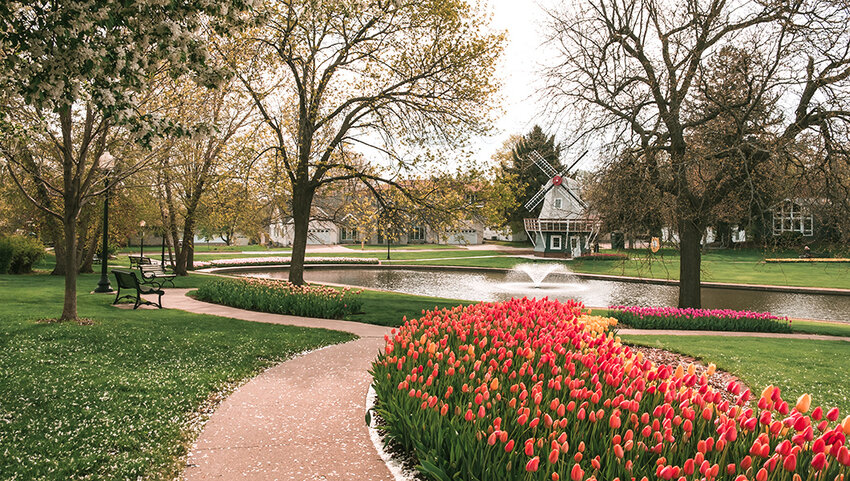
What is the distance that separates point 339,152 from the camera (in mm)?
18391

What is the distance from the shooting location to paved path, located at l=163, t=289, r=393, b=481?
14.4ft

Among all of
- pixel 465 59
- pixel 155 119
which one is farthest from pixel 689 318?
pixel 155 119

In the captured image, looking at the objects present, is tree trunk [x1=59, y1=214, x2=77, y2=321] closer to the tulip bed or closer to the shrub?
the tulip bed

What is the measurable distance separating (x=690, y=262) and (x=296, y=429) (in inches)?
573

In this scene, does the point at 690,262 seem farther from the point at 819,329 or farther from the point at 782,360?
the point at 782,360

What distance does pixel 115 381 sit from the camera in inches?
258

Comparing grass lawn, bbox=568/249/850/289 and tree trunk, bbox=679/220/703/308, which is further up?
tree trunk, bbox=679/220/703/308

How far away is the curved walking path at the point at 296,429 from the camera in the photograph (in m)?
4.40

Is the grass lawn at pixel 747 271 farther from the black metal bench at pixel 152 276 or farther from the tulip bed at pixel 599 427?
the tulip bed at pixel 599 427

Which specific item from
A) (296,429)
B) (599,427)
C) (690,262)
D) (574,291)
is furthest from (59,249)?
(599,427)

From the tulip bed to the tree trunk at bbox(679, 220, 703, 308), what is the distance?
1140cm

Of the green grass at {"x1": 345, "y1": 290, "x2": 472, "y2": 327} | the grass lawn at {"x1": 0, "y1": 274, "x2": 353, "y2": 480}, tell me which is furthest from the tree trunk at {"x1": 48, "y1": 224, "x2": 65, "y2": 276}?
the green grass at {"x1": 345, "y1": 290, "x2": 472, "y2": 327}

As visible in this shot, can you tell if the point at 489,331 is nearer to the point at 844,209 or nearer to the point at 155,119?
the point at 155,119

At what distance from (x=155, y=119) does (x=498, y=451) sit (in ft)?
18.8
